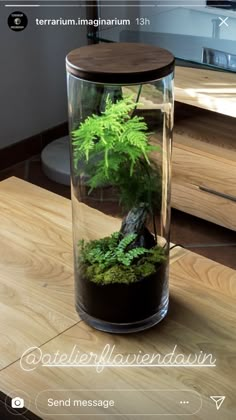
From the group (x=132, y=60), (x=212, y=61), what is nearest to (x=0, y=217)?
(x=132, y=60)

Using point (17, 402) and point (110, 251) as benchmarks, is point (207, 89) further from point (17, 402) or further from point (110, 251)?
point (17, 402)

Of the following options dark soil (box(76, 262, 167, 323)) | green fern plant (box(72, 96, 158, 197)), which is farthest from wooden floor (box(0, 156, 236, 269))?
green fern plant (box(72, 96, 158, 197))

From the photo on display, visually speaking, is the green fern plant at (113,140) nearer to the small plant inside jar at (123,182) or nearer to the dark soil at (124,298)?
the small plant inside jar at (123,182)

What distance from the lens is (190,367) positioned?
1.06 m

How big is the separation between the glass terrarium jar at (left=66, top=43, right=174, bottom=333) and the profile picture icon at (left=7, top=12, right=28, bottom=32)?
1.23m

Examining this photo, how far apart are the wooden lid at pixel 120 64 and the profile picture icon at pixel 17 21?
1.24m

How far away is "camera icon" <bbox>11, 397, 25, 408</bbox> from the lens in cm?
99

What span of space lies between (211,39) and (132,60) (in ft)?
3.73

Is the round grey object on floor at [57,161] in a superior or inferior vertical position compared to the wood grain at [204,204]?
inferior

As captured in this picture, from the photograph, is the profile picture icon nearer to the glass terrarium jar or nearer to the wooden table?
the wooden table

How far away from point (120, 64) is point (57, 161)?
133cm

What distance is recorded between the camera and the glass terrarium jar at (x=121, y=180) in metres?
1.02

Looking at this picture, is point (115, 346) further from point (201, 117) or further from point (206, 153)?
point (201, 117)

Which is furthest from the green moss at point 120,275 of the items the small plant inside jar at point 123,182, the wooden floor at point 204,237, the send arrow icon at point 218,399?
the wooden floor at point 204,237
